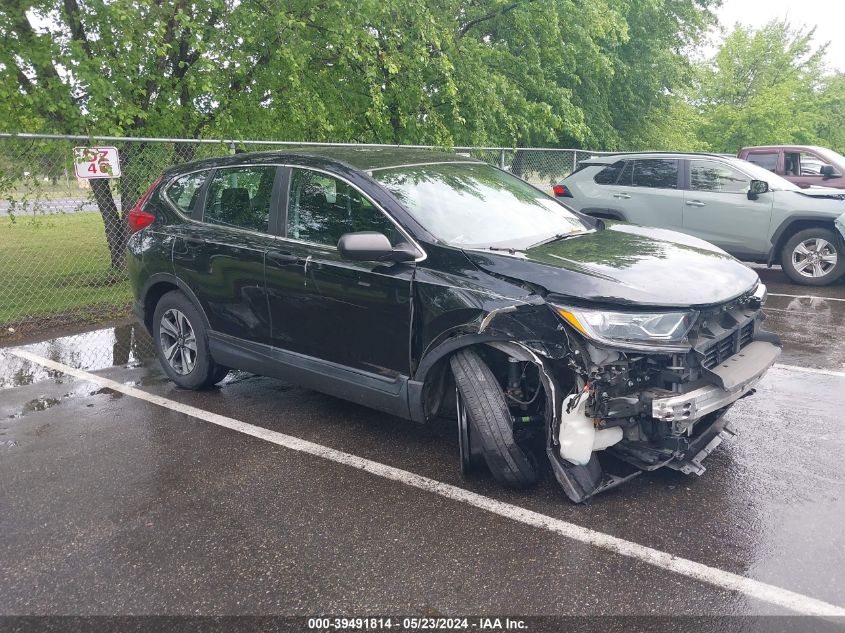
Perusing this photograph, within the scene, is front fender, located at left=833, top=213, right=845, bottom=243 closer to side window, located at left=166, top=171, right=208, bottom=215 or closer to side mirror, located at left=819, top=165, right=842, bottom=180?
side mirror, located at left=819, top=165, right=842, bottom=180

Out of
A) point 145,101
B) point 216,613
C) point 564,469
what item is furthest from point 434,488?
point 145,101

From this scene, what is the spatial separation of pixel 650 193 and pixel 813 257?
7.62 feet

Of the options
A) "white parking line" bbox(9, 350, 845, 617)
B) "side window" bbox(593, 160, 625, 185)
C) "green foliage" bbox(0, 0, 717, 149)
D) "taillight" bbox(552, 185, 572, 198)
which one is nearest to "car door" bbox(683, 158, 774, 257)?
"side window" bbox(593, 160, 625, 185)

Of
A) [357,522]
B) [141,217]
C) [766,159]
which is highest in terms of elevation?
[766,159]

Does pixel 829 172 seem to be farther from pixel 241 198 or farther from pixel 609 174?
pixel 241 198

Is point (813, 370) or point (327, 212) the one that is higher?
point (327, 212)

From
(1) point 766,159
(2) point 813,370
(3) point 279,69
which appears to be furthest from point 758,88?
(2) point 813,370

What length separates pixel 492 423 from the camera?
349 cm

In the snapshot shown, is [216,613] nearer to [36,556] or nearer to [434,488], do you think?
[36,556]

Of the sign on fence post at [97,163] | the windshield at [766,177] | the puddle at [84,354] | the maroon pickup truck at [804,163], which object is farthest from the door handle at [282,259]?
the maroon pickup truck at [804,163]

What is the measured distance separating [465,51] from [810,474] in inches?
381

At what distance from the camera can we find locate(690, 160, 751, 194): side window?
9.33m

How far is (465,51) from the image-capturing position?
11.6 metres

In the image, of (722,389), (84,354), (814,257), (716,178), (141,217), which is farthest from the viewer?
(716,178)
